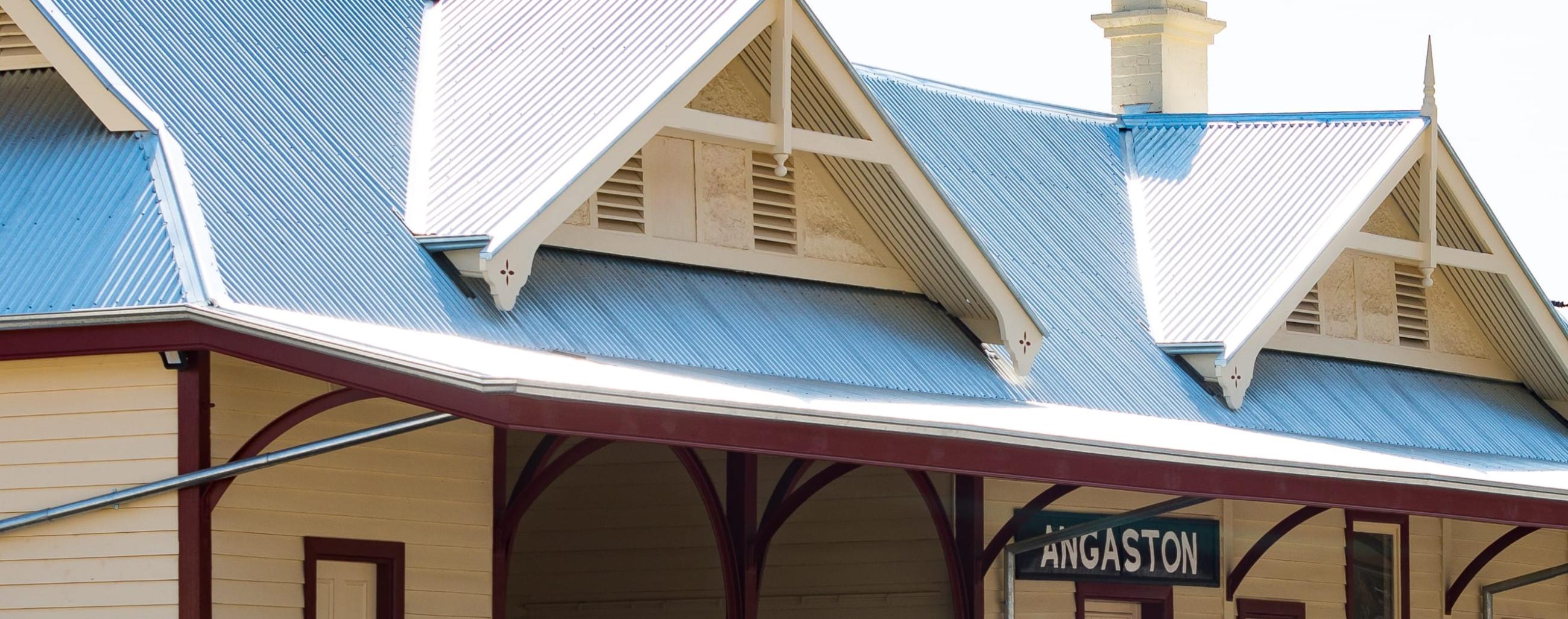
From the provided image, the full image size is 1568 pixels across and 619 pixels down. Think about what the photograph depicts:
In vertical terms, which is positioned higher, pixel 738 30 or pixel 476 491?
pixel 738 30

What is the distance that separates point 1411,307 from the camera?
21969 millimetres

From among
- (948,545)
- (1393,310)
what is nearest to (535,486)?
(948,545)

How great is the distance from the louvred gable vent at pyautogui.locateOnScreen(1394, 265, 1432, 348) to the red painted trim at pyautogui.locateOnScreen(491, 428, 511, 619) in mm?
10043

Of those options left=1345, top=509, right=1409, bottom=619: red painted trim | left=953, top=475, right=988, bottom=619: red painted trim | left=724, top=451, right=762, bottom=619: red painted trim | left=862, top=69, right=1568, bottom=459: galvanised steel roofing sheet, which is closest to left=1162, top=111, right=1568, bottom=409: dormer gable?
left=862, top=69, right=1568, bottom=459: galvanised steel roofing sheet

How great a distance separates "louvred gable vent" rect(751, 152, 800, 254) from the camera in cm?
1684

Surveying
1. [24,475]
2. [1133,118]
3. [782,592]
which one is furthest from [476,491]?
[1133,118]

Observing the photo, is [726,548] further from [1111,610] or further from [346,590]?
[1111,610]

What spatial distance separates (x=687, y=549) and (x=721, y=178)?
327cm

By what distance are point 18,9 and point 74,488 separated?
9.96 ft

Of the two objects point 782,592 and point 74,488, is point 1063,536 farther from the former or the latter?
point 74,488

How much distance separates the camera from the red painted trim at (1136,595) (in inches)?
752

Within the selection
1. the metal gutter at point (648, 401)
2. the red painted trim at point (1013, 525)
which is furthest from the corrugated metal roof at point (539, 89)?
the red painted trim at point (1013, 525)

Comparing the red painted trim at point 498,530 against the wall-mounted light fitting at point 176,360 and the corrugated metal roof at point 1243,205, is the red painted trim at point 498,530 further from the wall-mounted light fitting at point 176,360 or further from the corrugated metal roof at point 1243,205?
the corrugated metal roof at point 1243,205

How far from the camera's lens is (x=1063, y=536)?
17.9 m
